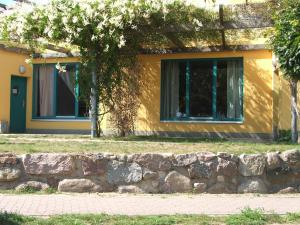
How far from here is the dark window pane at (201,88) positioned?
56.9ft

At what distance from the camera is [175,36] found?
15.5m

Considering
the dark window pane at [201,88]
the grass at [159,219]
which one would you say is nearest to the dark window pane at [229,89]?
the dark window pane at [201,88]

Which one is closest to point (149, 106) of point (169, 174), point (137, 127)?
point (137, 127)

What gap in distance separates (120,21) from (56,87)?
6933 millimetres

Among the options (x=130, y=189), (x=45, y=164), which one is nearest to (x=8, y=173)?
(x=45, y=164)

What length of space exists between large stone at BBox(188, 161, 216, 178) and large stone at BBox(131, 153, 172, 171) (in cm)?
45

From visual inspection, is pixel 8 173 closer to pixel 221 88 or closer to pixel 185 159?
pixel 185 159

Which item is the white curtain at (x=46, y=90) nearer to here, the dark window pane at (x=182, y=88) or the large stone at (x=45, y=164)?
the dark window pane at (x=182, y=88)

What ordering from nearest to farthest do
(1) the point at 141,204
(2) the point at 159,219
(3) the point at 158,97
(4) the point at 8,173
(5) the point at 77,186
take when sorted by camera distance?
(2) the point at 159,219 → (1) the point at 141,204 → (4) the point at 8,173 → (5) the point at 77,186 → (3) the point at 158,97

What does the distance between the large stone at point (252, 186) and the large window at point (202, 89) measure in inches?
297

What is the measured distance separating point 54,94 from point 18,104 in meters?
1.40

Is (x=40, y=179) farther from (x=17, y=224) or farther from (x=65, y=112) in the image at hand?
(x=65, y=112)

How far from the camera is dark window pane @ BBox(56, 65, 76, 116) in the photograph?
1945cm

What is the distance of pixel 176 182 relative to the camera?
919 cm
